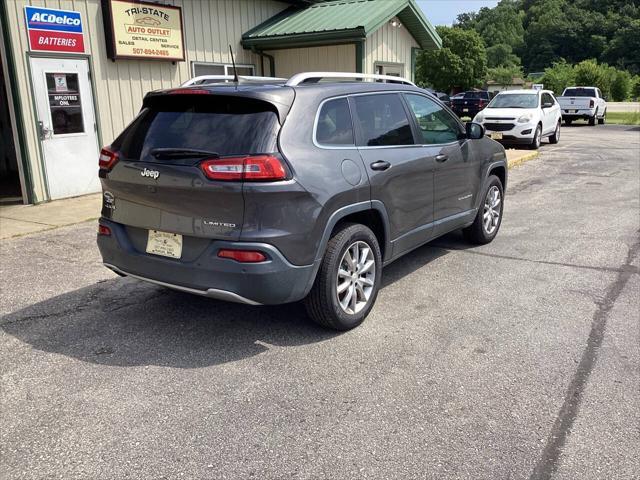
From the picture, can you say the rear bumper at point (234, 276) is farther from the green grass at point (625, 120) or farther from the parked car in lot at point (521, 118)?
the green grass at point (625, 120)

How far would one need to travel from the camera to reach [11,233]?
7.30 m

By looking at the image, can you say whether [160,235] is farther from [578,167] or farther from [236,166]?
[578,167]

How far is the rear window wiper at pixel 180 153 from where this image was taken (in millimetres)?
3680

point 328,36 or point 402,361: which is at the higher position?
point 328,36

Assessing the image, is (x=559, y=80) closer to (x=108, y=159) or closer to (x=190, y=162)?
(x=108, y=159)

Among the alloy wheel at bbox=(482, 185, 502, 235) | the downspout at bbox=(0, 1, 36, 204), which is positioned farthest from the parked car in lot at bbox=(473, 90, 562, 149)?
the downspout at bbox=(0, 1, 36, 204)

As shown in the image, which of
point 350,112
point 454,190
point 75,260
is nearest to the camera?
point 350,112

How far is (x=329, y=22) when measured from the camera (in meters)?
12.2

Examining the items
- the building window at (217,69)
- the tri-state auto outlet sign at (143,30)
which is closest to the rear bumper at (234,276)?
the tri-state auto outlet sign at (143,30)

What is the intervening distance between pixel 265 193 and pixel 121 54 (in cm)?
750

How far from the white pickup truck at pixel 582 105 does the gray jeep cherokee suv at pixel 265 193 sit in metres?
26.2

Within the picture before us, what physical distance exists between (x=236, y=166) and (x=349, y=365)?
146 centimetres

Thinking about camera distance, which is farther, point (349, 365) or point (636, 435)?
point (349, 365)

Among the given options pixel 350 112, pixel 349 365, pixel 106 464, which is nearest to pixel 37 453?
pixel 106 464
